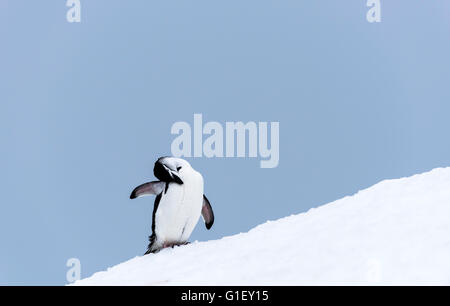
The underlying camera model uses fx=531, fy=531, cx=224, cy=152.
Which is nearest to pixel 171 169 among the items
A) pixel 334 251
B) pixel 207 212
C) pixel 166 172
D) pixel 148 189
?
pixel 166 172

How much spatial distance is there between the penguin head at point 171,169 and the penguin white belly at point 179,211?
0.09m

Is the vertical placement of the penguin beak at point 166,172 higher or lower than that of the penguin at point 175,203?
higher

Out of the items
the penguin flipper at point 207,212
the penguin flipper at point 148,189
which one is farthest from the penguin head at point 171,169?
the penguin flipper at point 207,212

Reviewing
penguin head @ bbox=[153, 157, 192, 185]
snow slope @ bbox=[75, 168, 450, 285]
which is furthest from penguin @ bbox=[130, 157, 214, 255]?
snow slope @ bbox=[75, 168, 450, 285]

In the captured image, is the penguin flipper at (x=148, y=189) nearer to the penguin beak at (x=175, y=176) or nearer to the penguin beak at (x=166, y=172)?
the penguin beak at (x=166, y=172)

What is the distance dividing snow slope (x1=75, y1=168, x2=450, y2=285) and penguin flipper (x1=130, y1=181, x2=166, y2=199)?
0.71 metres

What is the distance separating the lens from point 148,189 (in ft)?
17.5

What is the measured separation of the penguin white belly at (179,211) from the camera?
4961 mm

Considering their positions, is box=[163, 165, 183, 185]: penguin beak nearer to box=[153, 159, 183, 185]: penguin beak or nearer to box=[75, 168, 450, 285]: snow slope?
box=[153, 159, 183, 185]: penguin beak

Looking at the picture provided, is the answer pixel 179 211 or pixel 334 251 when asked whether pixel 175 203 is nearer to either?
pixel 179 211
